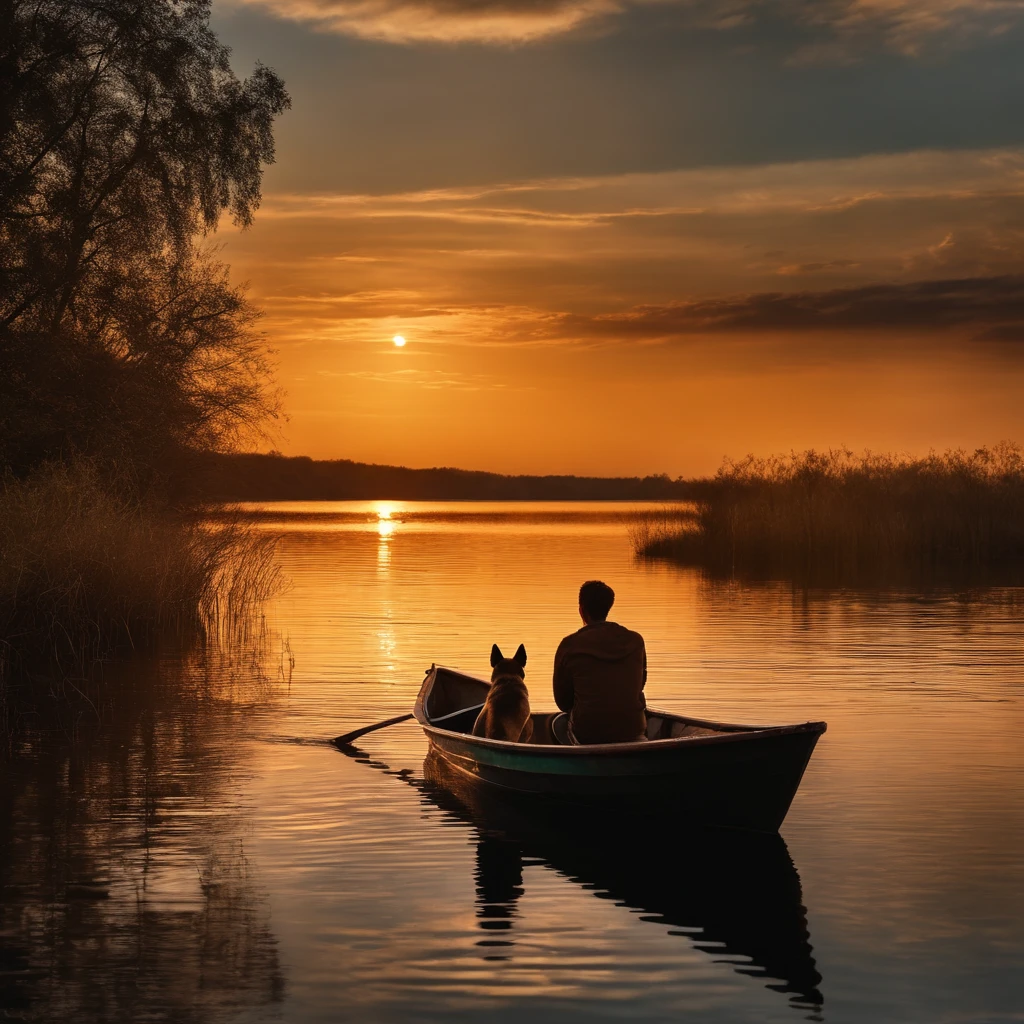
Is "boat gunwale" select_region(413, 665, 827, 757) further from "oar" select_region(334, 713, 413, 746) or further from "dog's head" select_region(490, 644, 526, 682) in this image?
"oar" select_region(334, 713, 413, 746)

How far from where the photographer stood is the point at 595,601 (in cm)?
1039

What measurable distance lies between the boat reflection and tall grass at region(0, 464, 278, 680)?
897 centimetres

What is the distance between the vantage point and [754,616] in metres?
28.4

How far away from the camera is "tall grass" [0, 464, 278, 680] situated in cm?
1872

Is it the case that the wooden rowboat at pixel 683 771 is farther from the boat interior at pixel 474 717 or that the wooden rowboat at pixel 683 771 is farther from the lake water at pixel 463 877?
the lake water at pixel 463 877

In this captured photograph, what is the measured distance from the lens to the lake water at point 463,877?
689cm

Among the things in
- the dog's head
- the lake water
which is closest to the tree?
the lake water

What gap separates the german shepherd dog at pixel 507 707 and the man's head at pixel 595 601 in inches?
63.3

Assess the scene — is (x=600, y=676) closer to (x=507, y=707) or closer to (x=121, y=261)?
(x=507, y=707)

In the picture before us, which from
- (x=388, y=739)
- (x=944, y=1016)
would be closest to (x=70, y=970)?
(x=944, y=1016)

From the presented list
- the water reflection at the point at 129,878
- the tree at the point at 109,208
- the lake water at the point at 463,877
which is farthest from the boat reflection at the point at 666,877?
the tree at the point at 109,208

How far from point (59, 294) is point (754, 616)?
14824 millimetres

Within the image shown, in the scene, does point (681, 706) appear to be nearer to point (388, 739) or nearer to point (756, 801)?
point (388, 739)

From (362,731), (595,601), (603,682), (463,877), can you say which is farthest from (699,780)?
(362,731)
